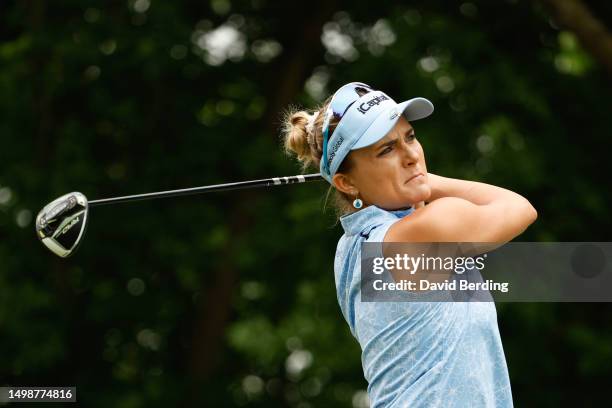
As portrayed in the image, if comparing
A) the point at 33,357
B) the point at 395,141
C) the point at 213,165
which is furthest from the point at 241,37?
the point at 395,141

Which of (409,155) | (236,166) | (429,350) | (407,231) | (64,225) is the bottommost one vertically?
(429,350)

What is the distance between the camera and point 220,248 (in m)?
10.8

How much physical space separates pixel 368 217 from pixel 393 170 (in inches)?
6.3

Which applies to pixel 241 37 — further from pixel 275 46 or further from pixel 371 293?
pixel 371 293

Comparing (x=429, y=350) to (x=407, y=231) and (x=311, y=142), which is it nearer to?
(x=407, y=231)

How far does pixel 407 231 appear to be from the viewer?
3.02m

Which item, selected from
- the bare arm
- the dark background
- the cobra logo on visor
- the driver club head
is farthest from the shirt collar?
the dark background

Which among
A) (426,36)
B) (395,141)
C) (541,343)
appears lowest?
(541,343)

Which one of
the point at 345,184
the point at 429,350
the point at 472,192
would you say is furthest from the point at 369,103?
the point at 429,350

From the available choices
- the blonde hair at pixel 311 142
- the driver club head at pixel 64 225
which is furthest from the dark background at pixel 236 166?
the blonde hair at pixel 311 142

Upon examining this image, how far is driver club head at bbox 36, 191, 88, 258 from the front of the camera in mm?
4430

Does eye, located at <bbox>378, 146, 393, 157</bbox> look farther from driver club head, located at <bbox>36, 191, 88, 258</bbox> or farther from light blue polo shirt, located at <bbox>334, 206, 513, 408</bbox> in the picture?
driver club head, located at <bbox>36, 191, 88, 258</bbox>

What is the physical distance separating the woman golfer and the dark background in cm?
650

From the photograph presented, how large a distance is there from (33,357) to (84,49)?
2.89 metres
